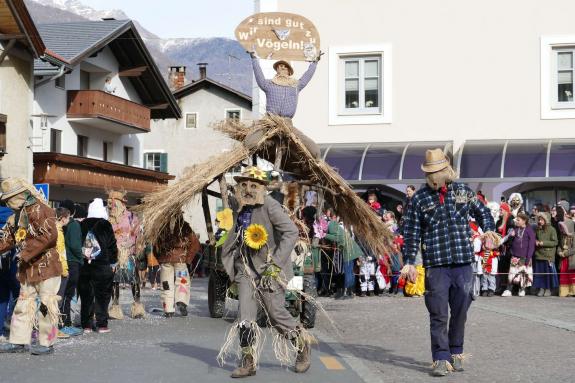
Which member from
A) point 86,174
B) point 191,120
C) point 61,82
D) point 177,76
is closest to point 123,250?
point 86,174

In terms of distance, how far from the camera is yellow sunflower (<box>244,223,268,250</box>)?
9367mm

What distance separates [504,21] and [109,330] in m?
17.0

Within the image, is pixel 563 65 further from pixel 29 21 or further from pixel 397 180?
pixel 29 21

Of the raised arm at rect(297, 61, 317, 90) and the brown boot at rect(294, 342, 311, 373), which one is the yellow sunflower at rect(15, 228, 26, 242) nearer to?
the brown boot at rect(294, 342, 311, 373)

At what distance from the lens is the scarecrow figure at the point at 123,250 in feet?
51.3

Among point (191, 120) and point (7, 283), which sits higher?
point (191, 120)

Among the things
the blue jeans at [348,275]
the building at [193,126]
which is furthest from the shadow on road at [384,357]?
the building at [193,126]

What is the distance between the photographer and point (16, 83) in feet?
114

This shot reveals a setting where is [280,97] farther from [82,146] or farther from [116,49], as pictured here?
[116,49]

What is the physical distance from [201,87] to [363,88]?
29.4 metres

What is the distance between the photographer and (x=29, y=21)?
3294cm

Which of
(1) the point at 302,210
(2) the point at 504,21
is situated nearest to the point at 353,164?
(2) the point at 504,21

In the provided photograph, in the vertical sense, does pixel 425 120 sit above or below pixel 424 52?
below

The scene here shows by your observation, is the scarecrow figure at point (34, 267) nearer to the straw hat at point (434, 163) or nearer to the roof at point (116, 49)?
the straw hat at point (434, 163)
